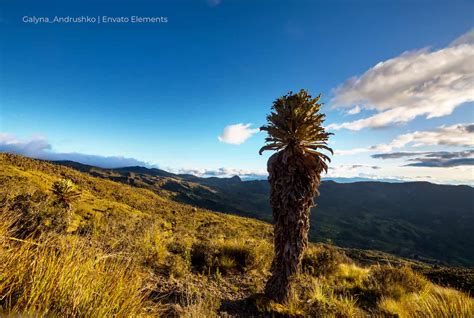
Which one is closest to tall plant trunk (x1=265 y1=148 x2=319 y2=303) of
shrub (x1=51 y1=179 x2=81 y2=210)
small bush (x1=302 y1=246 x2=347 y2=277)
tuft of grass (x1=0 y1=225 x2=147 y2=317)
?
small bush (x1=302 y1=246 x2=347 y2=277)

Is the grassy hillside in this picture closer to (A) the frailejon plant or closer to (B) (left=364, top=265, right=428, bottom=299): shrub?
(B) (left=364, top=265, right=428, bottom=299): shrub

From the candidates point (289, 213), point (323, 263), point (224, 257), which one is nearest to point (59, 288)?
point (289, 213)

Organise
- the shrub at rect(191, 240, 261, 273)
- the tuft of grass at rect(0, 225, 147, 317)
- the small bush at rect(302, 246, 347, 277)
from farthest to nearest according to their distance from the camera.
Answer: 1. the small bush at rect(302, 246, 347, 277)
2. the shrub at rect(191, 240, 261, 273)
3. the tuft of grass at rect(0, 225, 147, 317)

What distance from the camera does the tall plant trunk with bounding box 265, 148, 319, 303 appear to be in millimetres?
6223

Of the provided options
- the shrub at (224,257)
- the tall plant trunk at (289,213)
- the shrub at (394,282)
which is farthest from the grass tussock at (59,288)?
the shrub at (394,282)

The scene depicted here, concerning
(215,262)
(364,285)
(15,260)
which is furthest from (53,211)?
(364,285)

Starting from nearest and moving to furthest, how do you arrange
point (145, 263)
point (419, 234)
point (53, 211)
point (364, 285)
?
point (145, 263) → point (364, 285) → point (53, 211) → point (419, 234)

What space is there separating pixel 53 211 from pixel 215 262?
6.99m

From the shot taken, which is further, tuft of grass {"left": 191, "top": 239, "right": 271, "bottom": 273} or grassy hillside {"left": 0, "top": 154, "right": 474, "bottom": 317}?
tuft of grass {"left": 191, "top": 239, "right": 271, "bottom": 273}

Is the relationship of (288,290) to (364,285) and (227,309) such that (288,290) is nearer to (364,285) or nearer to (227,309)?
(227,309)

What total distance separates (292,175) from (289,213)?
105 centimetres

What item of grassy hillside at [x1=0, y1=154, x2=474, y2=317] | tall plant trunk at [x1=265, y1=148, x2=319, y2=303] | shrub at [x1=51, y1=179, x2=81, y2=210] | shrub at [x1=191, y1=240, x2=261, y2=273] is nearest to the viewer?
grassy hillside at [x1=0, y1=154, x2=474, y2=317]

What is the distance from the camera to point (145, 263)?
743cm

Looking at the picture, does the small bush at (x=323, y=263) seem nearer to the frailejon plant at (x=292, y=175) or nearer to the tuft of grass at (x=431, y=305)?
the tuft of grass at (x=431, y=305)
